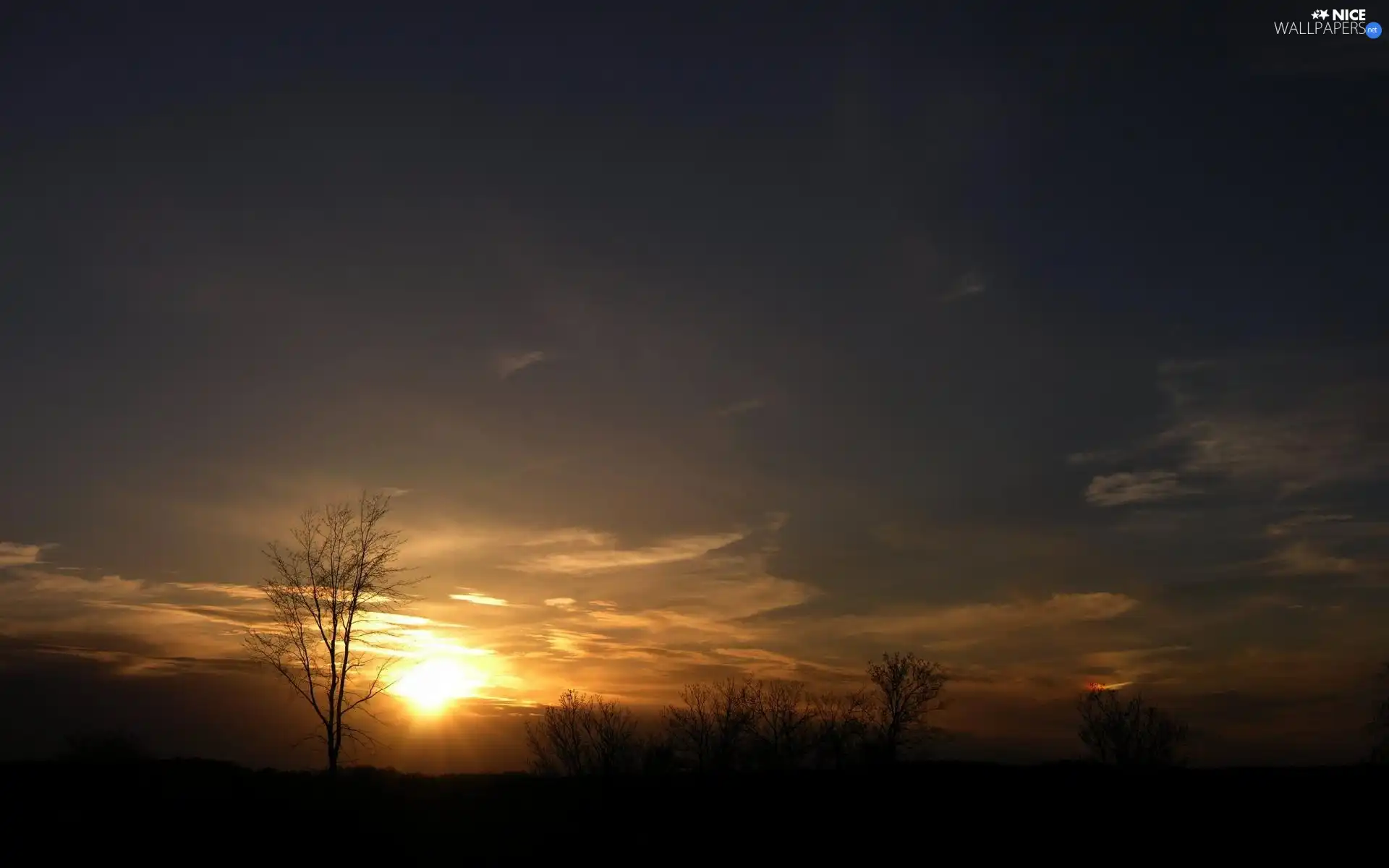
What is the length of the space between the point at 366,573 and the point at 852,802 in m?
25.9

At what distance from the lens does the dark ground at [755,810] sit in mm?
25328

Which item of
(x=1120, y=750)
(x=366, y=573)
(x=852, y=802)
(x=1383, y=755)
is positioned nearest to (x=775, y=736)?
(x=1120, y=750)

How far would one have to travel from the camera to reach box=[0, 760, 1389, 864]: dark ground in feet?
83.1

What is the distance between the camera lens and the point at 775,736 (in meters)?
90.6

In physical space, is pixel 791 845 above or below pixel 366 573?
below

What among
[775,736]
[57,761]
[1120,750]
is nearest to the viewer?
[57,761]

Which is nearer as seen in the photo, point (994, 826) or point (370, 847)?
point (994, 826)

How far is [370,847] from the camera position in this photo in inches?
1155

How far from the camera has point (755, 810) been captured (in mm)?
29516

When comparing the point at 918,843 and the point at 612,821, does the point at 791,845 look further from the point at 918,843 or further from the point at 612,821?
the point at 612,821

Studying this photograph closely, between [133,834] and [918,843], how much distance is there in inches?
968

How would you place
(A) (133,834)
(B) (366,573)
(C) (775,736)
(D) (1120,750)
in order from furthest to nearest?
1. (C) (775,736)
2. (D) (1120,750)
3. (B) (366,573)
4. (A) (133,834)

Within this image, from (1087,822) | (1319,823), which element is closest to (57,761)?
(1087,822)

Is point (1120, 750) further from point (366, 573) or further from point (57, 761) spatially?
point (57, 761)
